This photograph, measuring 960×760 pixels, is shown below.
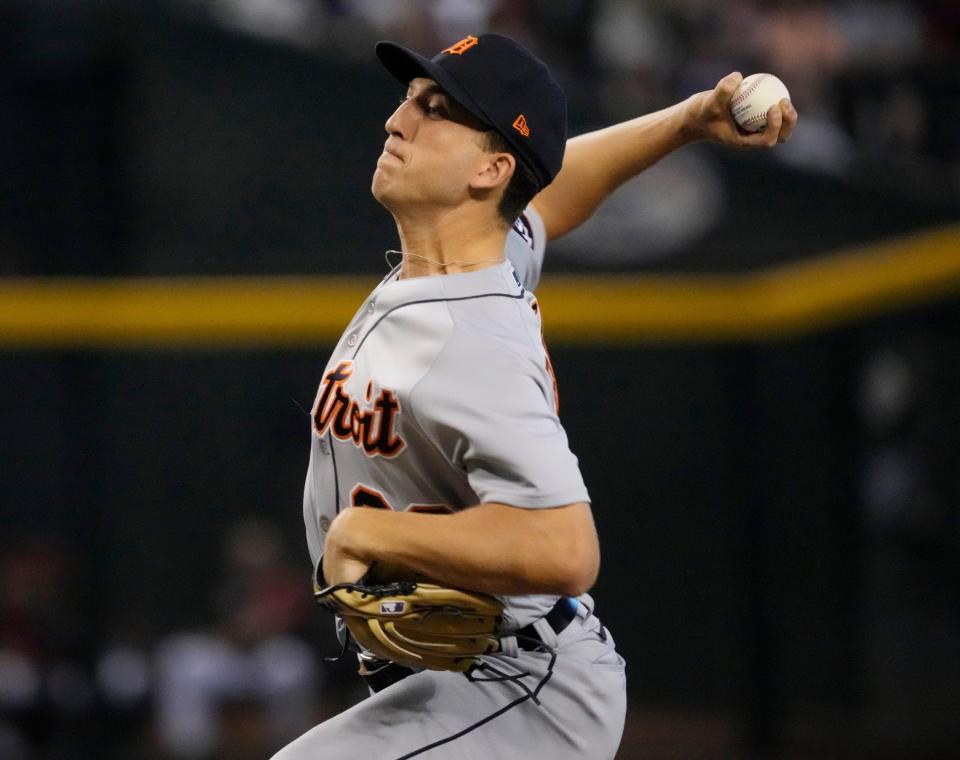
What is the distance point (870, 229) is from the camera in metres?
8.03

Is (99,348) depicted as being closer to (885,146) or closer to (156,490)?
(156,490)

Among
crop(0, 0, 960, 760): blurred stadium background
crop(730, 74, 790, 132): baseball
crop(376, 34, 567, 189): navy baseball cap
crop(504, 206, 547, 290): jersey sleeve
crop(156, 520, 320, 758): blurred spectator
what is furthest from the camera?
crop(0, 0, 960, 760): blurred stadium background

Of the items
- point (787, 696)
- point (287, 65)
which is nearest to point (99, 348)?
point (287, 65)

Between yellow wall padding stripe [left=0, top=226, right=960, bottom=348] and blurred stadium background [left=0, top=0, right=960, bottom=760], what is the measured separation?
0.02 metres

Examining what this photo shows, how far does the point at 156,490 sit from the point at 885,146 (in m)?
4.13

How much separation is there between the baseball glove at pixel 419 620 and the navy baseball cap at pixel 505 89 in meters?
0.73

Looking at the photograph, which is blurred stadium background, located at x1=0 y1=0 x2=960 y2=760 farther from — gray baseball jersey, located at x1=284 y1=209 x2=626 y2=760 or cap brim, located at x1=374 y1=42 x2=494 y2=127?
cap brim, located at x1=374 y1=42 x2=494 y2=127

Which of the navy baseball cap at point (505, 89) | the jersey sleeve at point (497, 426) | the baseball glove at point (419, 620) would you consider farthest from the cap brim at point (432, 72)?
the baseball glove at point (419, 620)

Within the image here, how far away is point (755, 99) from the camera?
8.96 feet

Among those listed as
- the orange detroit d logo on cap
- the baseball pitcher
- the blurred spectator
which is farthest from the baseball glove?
the blurred spectator

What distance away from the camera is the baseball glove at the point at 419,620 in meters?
2.28

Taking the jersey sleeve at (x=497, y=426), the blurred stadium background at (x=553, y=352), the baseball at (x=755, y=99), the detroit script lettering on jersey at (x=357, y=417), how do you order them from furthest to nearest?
the blurred stadium background at (x=553, y=352)
the baseball at (x=755, y=99)
the detroit script lettering on jersey at (x=357, y=417)
the jersey sleeve at (x=497, y=426)

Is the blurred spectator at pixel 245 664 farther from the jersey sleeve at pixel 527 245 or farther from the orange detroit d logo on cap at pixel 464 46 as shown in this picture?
the orange detroit d logo on cap at pixel 464 46

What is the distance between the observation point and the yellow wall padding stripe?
764 cm
